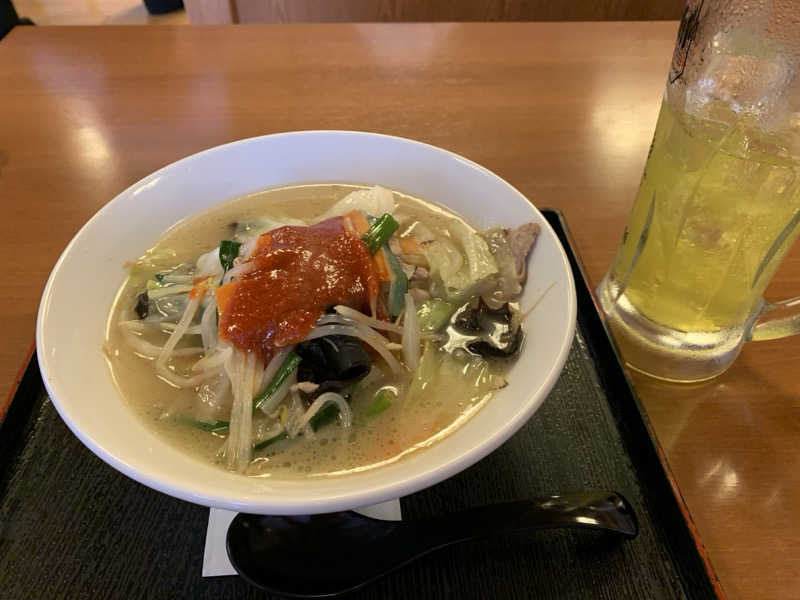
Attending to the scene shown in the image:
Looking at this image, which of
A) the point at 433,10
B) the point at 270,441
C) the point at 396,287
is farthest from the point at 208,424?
the point at 433,10

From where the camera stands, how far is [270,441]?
98cm

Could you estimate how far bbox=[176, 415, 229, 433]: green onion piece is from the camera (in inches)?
39.9

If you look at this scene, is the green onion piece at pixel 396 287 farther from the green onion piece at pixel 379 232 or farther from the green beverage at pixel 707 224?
the green beverage at pixel 707 224

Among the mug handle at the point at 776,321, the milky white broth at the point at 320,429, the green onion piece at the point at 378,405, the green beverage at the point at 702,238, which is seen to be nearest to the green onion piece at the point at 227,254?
the milky white broth at the point at 320,429

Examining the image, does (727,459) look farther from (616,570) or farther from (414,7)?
(414,7)

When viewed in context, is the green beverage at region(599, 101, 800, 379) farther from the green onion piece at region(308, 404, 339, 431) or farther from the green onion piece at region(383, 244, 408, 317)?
the green onion piece at region(308, 404, 339, 431)

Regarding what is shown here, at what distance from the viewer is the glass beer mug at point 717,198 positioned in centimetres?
104

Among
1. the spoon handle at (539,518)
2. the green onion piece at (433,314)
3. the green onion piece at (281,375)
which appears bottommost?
the spoon handle at (539,518)

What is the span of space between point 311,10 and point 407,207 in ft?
8.46

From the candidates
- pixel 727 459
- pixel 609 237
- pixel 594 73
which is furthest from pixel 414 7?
pixel 727 459

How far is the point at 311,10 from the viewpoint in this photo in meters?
3.47

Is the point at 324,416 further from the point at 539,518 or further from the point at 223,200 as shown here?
the point at 223,200

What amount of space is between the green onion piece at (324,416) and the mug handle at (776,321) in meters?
0.91

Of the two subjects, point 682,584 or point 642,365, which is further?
point 642,365
